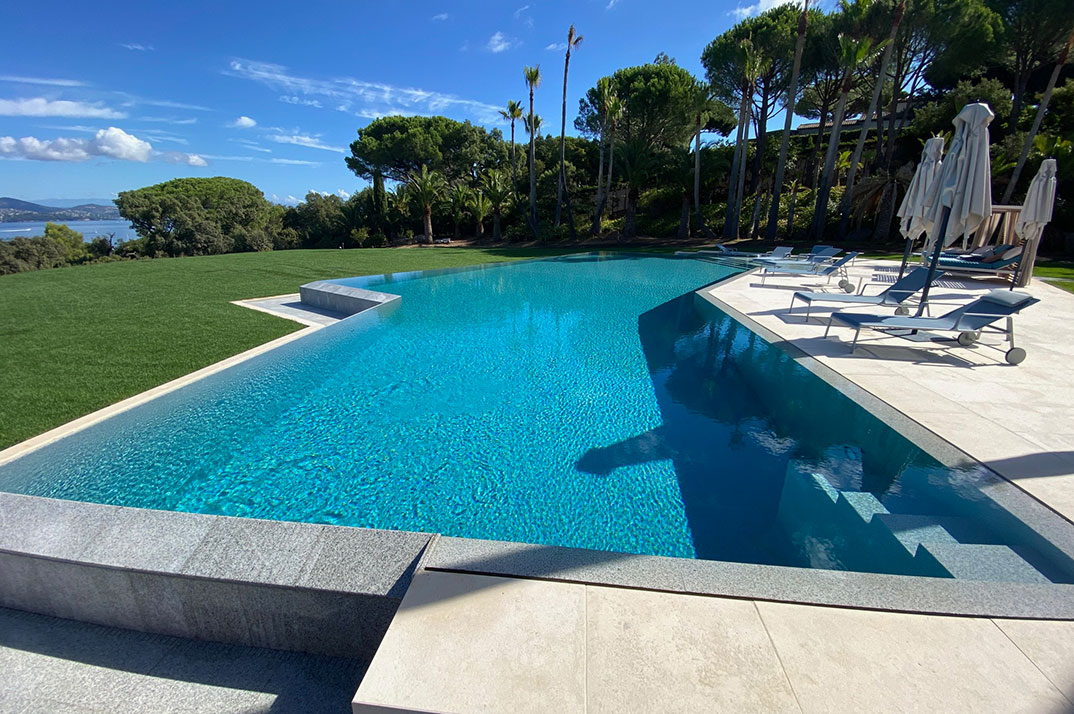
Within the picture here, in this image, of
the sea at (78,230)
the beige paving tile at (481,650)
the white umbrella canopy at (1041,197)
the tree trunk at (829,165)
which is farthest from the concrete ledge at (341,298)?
the sea at (78,230)

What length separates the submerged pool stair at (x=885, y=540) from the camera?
2754 millimetres

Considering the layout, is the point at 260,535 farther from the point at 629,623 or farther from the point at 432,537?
the point at 629,623

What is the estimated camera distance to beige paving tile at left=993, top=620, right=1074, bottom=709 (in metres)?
1.83

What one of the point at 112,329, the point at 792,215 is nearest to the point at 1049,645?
the point at 112,329

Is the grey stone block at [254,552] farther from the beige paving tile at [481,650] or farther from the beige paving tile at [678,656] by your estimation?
the beige paving tile at [678,656]

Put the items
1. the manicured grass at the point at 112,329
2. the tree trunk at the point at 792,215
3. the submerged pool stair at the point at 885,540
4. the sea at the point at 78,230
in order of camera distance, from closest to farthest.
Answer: the submerged pool stair at the point at 885,540 → the manicured grass at the point at 112,329 → the tree trunk at the point at 792,215 → the sea at the point at 78,230

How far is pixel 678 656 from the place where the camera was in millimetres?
1854

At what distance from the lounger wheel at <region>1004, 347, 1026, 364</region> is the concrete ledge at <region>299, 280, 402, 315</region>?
1102 cm

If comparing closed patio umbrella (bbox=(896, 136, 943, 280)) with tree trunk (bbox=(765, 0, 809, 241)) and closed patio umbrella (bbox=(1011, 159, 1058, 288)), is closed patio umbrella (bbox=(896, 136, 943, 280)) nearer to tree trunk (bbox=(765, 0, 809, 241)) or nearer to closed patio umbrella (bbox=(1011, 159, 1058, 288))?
closed patio umbrella (bbox=(1011, 159, 1058, 288))

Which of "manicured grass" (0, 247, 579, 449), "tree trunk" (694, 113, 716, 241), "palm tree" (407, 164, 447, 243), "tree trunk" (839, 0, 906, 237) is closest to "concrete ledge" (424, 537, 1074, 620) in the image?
"manicured grass" (0, 247, 579, 449)

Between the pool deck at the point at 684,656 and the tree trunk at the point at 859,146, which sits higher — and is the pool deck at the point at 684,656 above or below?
below

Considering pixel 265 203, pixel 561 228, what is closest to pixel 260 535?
pixel 561 228

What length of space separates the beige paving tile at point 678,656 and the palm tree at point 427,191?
94.6ft

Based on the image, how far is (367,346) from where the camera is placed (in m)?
8.13
